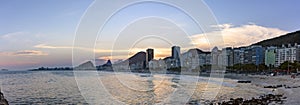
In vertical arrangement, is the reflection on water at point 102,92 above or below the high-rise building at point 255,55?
below

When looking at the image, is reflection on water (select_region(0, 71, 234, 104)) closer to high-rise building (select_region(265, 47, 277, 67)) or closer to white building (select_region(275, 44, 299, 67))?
white building (select_region(275, 44, 299, 67))

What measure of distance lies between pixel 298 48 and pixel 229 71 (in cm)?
3296

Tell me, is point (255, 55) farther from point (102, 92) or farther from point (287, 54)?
point (102, 92)

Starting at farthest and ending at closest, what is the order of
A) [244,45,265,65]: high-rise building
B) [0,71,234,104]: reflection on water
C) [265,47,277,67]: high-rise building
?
1. [244,45,265,65]: high-rise building
2. [265,47,277,67]: high-rise building
3. [0,71,234,104]: reflection on water

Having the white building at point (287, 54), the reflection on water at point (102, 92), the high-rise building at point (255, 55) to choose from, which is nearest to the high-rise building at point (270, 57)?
the white building at point (287, 54)

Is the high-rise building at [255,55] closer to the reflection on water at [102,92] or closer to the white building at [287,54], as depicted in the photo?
the white building at [287,54]

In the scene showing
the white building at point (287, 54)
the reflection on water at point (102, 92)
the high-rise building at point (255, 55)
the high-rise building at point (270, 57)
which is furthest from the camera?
the high-rise building at point (255, 55)

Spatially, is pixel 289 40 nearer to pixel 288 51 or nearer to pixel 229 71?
pixel 288 51

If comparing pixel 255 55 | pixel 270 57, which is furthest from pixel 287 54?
pixel 255 55

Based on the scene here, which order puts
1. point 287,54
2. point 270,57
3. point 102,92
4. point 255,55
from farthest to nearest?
point 255,55
point 270,57
point 287,54
point 102,92

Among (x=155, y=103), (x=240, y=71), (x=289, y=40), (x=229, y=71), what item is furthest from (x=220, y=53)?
(x=155, y=103)

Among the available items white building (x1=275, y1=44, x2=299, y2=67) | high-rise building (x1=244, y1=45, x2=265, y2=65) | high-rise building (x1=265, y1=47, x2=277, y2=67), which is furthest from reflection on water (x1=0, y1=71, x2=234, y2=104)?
high-rise building (x1=244, y1=45, x2=265, y2=65)

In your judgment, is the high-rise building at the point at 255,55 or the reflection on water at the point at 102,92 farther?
the high-rise building at the point at 255,55

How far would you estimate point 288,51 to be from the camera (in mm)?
124062
